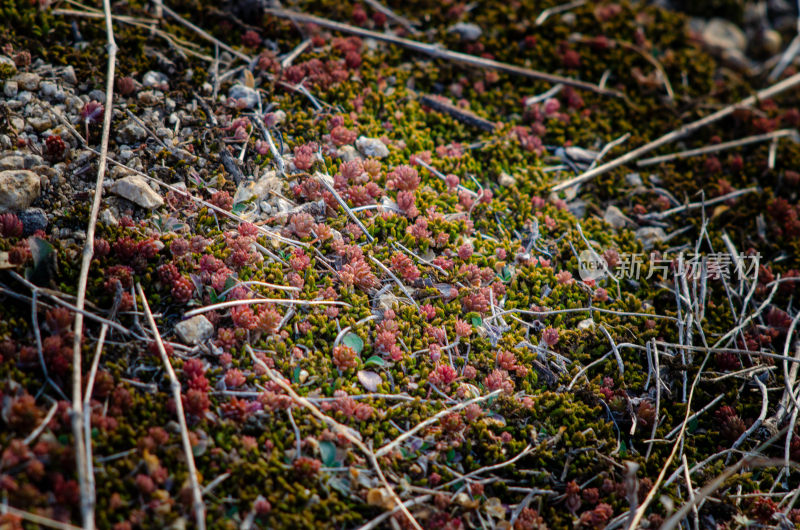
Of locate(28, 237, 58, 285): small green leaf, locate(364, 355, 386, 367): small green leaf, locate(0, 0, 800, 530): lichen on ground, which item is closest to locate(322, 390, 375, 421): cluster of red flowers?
locate(0, 0, 800, 530): lichen on ground

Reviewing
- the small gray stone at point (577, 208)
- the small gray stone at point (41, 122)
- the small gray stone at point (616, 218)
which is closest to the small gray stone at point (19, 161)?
the small gray stone at point (41, 122)

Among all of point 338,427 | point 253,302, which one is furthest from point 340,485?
point 253,302

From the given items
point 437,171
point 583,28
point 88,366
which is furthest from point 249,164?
point 583,28

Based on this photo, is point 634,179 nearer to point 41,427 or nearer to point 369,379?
point 369,379

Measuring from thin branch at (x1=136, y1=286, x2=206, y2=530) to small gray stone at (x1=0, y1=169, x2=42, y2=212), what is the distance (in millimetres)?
1060

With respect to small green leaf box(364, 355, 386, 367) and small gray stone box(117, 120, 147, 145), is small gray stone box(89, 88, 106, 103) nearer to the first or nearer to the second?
small gray stone box(117, 120, 147, 145)

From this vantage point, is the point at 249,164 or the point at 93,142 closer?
the point at 93,142

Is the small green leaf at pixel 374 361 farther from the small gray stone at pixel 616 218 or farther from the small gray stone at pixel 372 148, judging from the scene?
the small gray stone at pixel 616 218

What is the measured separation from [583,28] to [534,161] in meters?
2.50

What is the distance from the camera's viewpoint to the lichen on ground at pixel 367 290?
3.24 metres

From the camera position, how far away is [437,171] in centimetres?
505

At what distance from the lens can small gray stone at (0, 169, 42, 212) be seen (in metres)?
3.72

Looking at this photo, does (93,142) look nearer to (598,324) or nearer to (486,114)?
(486,114)

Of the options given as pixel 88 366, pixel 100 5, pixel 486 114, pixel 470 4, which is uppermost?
pixel 100 5
